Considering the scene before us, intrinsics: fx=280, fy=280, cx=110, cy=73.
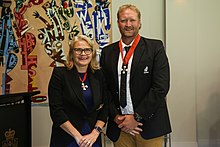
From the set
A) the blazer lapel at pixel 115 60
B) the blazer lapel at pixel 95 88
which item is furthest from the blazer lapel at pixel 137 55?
the blazer lapel at pixel 95 88

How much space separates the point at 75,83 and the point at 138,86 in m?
0.45

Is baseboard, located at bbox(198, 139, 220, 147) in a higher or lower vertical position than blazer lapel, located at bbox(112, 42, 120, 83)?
lower

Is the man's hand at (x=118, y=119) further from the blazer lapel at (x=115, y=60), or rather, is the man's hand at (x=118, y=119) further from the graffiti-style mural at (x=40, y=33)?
the graffiti-style mural at (x=40, y=33)

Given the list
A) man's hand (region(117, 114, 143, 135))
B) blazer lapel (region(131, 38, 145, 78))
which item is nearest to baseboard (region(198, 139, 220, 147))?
man's hand (region(117, 114, 143, 135))

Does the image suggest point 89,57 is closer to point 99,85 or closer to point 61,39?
point 99,85

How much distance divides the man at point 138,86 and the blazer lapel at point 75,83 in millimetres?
283

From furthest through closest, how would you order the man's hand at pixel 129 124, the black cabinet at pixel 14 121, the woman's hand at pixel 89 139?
the black cabinet at pixel 14 121
the man's hand at pixel 129 124
the woman's hand at pixel 89 139

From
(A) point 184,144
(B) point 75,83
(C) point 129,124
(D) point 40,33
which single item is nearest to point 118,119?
(C) point 129,124

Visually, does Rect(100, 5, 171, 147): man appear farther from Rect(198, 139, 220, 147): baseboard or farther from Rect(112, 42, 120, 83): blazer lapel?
Rect(198, 139, 220, 147): baseboard

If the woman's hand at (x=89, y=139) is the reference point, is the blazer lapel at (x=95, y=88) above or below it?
above

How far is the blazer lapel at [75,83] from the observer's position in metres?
1.91

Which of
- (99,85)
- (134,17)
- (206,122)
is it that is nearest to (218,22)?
(206,122)

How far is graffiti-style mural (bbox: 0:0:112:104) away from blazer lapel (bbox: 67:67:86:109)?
1.65 meters

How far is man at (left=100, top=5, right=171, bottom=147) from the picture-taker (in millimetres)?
2010
